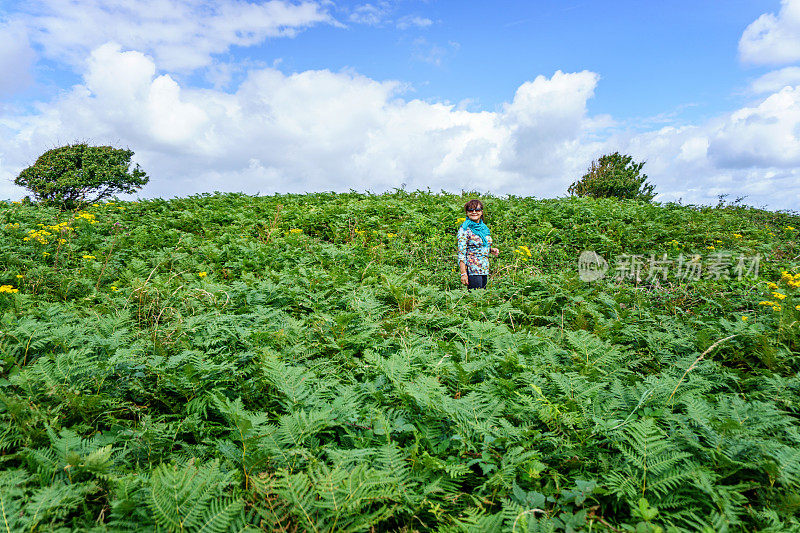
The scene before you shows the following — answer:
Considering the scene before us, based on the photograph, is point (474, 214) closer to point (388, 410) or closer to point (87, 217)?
point (388, 410)

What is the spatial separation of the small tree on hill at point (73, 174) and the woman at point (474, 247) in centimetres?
1839

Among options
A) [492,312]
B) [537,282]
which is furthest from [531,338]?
[537,282]

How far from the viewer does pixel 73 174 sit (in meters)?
19.0

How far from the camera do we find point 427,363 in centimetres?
348

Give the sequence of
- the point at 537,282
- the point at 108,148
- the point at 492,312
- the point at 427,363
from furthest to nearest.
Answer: the point at 108,148, the point at 537,282, the point at 492,312, the point at 427,363

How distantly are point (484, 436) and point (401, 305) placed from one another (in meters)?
3.39

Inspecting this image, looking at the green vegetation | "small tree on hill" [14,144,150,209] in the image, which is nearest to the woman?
the green vegetation

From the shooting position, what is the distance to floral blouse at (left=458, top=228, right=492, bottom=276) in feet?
25.0

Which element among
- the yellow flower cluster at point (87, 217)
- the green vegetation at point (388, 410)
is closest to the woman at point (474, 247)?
the green vegetation at point (388, 410)

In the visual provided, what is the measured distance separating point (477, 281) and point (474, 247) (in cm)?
67

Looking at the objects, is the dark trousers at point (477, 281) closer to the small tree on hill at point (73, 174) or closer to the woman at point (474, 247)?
the woman at point (474, 247)

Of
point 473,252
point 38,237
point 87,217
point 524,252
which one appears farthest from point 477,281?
point 87,217

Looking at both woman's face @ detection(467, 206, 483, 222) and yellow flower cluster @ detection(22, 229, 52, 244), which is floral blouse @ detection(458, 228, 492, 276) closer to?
woman's face @ detection(467, 206, 483, 222)

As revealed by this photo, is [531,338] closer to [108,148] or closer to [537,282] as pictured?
[537,282]
